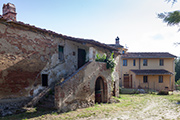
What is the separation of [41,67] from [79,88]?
274 cm

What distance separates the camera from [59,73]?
11117mm

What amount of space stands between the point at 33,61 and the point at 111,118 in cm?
552

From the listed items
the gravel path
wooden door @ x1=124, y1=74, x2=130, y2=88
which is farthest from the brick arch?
wooden door @ x1=124, y1=74, x2=130, y2=88

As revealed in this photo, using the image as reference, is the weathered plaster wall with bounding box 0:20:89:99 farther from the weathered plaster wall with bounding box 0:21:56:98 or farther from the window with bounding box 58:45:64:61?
the window with bounding box 58:45:64:61

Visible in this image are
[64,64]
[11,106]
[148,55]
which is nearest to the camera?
[11,106]

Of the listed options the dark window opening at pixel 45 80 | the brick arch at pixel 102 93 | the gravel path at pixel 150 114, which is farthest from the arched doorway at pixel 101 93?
the dark window opening at pixel 45 80

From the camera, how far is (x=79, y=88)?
31.1ft

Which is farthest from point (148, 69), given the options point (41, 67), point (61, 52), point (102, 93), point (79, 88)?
point (41, 67)

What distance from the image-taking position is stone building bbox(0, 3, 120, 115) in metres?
8.27

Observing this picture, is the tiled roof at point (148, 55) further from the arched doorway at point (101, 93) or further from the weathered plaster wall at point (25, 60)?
the weathered plaster wall at point (25, 60)

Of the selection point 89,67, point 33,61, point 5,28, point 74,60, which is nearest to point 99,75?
point 89,67

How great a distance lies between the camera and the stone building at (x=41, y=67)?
325 inches

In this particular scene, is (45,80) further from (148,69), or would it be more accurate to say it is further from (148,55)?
(148,55)

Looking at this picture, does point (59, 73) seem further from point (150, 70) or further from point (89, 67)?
point (150, 70)
